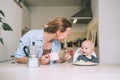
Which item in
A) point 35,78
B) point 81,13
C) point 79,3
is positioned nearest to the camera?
point 35,78

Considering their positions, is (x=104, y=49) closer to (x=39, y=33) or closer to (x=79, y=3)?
(x=39, y=33)

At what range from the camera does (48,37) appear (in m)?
1.51

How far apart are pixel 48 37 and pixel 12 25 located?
1.19m

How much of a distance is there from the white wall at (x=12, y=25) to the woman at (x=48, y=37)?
695 millimetres

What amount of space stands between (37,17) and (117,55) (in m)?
2.91

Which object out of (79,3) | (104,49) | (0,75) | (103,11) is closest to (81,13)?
(79,3)

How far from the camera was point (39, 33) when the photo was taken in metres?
1.50

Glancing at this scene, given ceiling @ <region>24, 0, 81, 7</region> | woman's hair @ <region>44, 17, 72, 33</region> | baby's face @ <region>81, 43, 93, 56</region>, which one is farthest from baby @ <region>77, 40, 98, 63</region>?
ceiling @ <region>24, 0, 81, 7</region>

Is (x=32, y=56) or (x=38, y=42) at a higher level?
(x=38, y=42)

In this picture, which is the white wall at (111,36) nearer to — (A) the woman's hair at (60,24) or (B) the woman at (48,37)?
(B) the woman at (48,37)

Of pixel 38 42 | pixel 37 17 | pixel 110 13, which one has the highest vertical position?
pixel 37 17

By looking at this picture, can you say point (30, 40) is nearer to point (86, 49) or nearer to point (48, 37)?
point (48, 37)

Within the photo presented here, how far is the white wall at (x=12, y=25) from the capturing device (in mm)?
2166

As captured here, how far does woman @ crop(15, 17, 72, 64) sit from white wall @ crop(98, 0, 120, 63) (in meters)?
1.45
